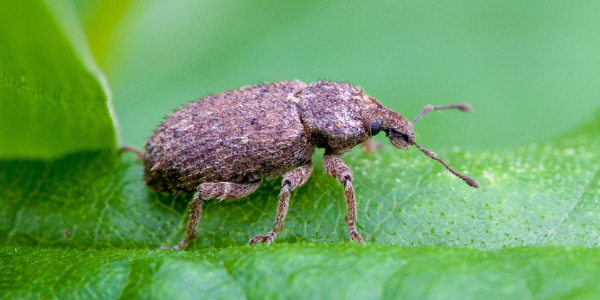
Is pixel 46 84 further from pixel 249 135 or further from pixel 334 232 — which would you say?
pixel 334 232

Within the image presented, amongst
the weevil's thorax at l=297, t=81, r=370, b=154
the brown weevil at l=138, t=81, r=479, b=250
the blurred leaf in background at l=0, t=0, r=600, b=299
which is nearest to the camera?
the blurred leaf in background at l=0, t=0, r=600, b=299

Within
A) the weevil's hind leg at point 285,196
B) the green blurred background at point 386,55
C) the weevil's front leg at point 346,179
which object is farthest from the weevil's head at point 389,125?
the green blurred background at point 386,55

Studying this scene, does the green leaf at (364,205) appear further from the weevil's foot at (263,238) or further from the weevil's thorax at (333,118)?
the weevil's thorax at (333,118)

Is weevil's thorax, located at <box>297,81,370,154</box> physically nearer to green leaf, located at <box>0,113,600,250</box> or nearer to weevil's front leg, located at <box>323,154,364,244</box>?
weevil's front leg, located at <box>323,154,364,244</box>

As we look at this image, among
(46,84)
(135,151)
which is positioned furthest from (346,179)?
(46,84)

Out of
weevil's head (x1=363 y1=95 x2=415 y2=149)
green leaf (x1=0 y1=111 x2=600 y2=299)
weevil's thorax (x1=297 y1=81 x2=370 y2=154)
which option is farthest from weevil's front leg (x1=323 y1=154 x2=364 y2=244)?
weevil's head (x1=363 y1=95 x2=415 y2=149)

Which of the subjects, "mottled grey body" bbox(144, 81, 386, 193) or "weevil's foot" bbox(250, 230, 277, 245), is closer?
"weevil's foot" bbox(250, 230, 277, 245)

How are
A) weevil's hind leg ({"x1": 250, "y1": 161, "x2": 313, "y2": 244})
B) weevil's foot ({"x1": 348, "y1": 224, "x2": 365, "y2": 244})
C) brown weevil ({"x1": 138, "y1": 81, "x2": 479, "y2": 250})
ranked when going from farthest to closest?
brown weevil ({"x1": 138, "y1": 81, "x2": 479, "y2": 250})
weevil's hind leg ({"x1": 250, "y1": 161, "x2": 313, "y2": 244})
weevil's foot ({"x1": 348, "y1": 224, "x2": 365, "y2": 244})
